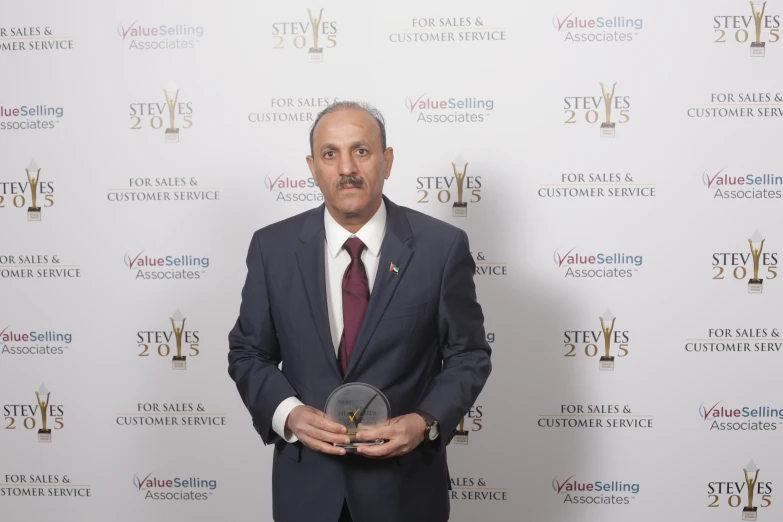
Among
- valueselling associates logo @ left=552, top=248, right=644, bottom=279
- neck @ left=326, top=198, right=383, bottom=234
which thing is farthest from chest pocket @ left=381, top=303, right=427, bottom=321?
valueselling associates logo @ left=552, top=248, right=644, bottom=279

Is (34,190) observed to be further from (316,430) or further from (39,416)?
(316,430)

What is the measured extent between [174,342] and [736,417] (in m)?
2.44

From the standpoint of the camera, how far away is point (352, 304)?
204 centimetres

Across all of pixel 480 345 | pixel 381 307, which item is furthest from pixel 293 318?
pixel 480 345

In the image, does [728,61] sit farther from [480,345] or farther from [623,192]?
[480,345]

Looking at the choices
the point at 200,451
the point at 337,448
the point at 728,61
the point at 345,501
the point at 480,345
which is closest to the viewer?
the point at 337,448

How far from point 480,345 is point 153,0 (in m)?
2.22

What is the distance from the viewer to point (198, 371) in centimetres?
351

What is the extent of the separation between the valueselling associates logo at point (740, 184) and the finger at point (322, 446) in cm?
220

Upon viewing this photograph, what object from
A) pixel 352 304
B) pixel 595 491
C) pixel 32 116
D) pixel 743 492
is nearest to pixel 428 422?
pixel 352 304

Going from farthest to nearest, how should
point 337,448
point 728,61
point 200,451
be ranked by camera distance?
1. point 200,451
2. point 728,61
3. point 337,448

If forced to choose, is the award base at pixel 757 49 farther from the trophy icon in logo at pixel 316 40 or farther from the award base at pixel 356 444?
the award base at pixel 356 444

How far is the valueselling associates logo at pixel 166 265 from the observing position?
3460 millimetres

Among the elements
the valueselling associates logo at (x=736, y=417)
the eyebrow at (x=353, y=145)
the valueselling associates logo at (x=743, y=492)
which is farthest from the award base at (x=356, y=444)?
the valueselling associates logo at (x=743, y=492)
